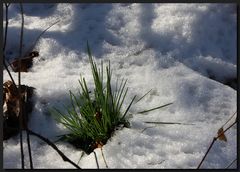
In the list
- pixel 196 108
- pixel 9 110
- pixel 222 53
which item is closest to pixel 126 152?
pixel 196 108

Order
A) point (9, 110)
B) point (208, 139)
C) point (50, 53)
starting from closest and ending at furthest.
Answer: point (208, 139)
point (9, 110)
point (50, 53)

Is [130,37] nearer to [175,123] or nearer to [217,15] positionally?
[217,15]

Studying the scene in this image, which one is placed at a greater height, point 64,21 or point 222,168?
point 64,21

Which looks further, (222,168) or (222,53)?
(222,53)

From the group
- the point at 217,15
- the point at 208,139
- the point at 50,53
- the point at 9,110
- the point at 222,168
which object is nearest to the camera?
the point at 222,168

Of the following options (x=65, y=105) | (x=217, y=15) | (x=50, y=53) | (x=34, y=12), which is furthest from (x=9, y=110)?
(x=217, y=15)

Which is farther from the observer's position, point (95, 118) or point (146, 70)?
point (146, 70)

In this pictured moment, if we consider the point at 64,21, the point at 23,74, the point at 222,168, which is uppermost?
the point at 64,21
